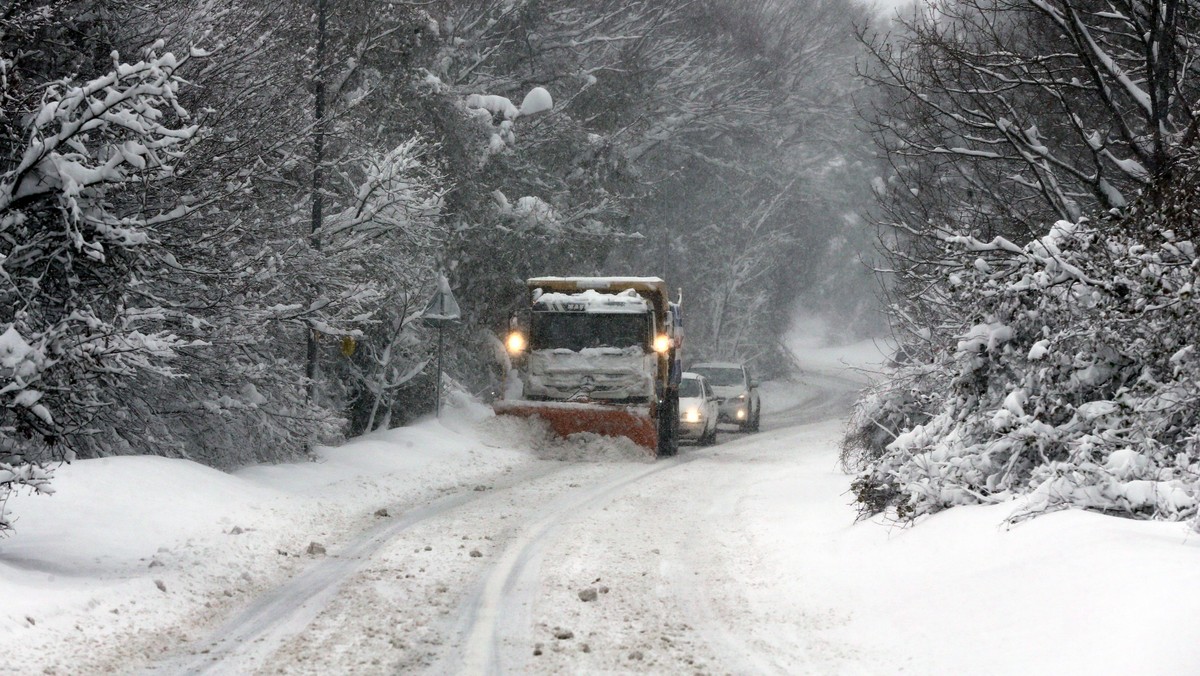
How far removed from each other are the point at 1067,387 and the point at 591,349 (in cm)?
1194

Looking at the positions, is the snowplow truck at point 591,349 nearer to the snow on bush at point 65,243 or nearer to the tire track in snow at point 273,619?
the tire track in snow at point 273,619

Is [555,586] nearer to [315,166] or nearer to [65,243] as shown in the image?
[65,243]

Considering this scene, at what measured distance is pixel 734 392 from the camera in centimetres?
2814

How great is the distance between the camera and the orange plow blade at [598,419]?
18688mm

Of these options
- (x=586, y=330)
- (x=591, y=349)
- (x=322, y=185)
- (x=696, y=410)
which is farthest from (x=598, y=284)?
(x=322, y=185)

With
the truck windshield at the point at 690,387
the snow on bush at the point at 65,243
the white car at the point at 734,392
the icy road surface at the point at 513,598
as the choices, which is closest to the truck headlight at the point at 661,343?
the truck windshield at the point at 690,387

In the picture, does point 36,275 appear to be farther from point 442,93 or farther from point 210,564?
point 442,93

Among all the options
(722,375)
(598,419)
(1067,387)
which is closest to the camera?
(1067,387)

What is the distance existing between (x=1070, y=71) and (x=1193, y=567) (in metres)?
9.19

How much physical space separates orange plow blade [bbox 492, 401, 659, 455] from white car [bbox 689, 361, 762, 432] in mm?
9008

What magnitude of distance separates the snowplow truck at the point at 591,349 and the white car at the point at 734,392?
7.90 metres

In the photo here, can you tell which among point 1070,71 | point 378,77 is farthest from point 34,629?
point 378,77

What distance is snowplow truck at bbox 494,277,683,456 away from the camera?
1947 cm

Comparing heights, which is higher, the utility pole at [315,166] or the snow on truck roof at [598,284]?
the utility pole at [315,166]
